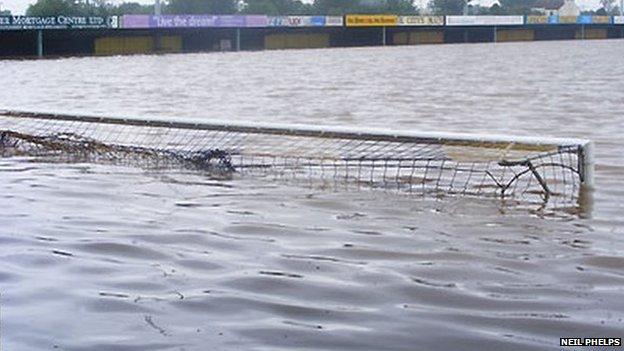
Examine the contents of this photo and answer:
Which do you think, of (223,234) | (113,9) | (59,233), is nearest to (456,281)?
(223,234)

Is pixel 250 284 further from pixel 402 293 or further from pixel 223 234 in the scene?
pixel 223 234

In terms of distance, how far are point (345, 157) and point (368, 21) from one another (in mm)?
72889

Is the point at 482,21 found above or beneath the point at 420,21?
above

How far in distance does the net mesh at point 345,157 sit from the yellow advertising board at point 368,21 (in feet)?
225

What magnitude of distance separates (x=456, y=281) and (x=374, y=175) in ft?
14.7

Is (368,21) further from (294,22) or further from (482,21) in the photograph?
(482,21)

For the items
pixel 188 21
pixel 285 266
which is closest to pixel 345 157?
pixel 285 266

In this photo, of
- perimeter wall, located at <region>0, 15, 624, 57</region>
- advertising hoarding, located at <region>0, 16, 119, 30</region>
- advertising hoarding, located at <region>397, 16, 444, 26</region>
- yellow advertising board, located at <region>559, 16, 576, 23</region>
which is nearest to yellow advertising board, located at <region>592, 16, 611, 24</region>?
perimeter wall, located at <region>0, 15, 624, 57</region>

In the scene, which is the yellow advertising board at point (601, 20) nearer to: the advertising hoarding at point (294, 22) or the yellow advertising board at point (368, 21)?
the yellow advertising board at point (368, 21)

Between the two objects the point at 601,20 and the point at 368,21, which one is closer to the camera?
the point at 368,21

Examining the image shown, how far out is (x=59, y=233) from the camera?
7.86 metres

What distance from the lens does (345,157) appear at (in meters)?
11.8

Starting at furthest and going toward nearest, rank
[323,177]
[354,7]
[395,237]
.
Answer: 1. [354,7]
2. [323,177]
3. [395,237]

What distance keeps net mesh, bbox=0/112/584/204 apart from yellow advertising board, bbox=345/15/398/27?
68.6m
